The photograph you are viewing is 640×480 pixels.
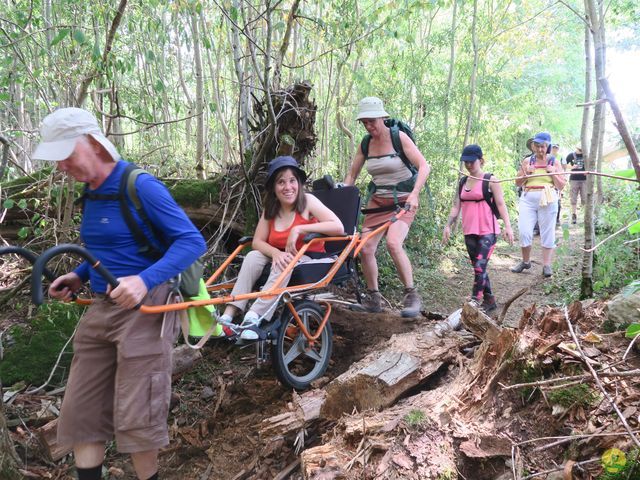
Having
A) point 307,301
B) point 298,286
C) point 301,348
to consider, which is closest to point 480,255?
point 307,301

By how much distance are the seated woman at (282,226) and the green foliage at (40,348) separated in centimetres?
185

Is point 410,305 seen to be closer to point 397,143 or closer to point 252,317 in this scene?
point 397,143

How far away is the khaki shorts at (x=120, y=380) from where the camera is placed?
2.34 metres

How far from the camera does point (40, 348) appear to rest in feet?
13.8

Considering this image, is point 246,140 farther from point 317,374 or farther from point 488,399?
point 488,399

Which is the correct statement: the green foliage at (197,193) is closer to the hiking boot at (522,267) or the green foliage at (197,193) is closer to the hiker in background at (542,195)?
the hiker in background at (542,195)

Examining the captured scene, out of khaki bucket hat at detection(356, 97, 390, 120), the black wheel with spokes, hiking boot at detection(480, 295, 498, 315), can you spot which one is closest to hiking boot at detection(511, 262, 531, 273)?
hiking boot at detection(480, 295, 498, 315)

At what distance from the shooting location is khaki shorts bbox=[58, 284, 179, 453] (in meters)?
2.34

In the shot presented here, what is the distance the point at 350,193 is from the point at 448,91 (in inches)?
296

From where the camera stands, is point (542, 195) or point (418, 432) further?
point (542, 195)

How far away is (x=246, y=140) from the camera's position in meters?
5.68

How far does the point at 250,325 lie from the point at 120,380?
1.15 m

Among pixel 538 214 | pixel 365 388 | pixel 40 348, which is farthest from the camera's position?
pixel 538 214

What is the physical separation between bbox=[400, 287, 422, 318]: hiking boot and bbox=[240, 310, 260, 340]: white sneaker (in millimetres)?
1817
